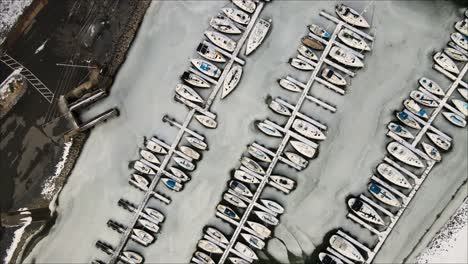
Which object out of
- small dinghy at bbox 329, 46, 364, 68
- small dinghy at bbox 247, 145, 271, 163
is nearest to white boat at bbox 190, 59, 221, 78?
small dinghy at bbox 247, 145, 271, 163

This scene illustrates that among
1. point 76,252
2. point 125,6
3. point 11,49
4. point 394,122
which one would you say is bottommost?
point 76,252

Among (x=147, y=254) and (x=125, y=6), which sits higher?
(x=125, y=6)

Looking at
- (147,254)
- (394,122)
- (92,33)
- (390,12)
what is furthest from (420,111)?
(92,33)

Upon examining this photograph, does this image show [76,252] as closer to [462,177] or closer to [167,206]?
[167,206]

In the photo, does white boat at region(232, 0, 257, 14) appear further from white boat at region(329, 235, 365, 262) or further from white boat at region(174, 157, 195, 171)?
white boat at region(329, 235, 365, 262)

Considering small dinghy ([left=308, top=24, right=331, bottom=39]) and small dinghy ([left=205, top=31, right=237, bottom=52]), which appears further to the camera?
small dinghy ([left=205, top=31, right=237, bottom=52])

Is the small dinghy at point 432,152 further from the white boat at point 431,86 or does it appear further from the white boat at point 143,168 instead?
the white boat at point 143,168
